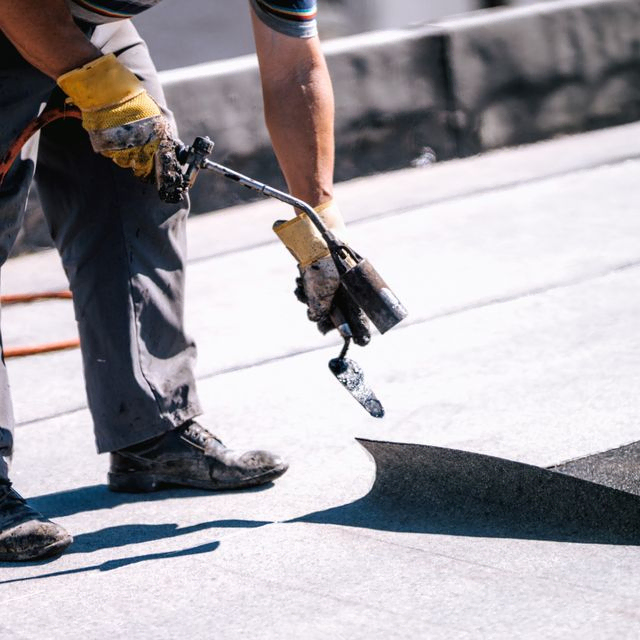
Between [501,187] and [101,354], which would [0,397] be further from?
[501,187]

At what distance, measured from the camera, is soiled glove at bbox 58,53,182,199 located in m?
2.68

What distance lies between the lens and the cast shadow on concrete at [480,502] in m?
2.58

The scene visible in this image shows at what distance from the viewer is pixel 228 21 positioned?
718 centimetres

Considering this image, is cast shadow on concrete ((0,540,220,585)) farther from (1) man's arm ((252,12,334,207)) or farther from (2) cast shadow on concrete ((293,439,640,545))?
(1) man's arm ((252,12,334,207))

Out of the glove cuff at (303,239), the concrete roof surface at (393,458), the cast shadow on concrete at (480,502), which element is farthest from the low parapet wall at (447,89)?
the cast shadow on concrete at (480,502)

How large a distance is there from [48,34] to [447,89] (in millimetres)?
4577

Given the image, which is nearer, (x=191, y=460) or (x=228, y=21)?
(x=191, y=460)

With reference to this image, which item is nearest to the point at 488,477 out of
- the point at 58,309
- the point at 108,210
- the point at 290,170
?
the point at 290,170

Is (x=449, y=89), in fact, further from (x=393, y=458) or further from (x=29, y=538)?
(x=29, y=538)

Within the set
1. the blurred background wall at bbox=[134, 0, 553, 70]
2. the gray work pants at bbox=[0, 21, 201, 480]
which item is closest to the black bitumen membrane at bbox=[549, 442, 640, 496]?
the gray work pants at bbox=[0, 21, 201, 480]

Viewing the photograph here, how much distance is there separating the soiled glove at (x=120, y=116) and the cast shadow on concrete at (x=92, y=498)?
0.79 metres

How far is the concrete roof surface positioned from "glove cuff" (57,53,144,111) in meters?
0.93

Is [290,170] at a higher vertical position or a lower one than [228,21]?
lower

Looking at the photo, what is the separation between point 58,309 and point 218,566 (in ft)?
8.31
